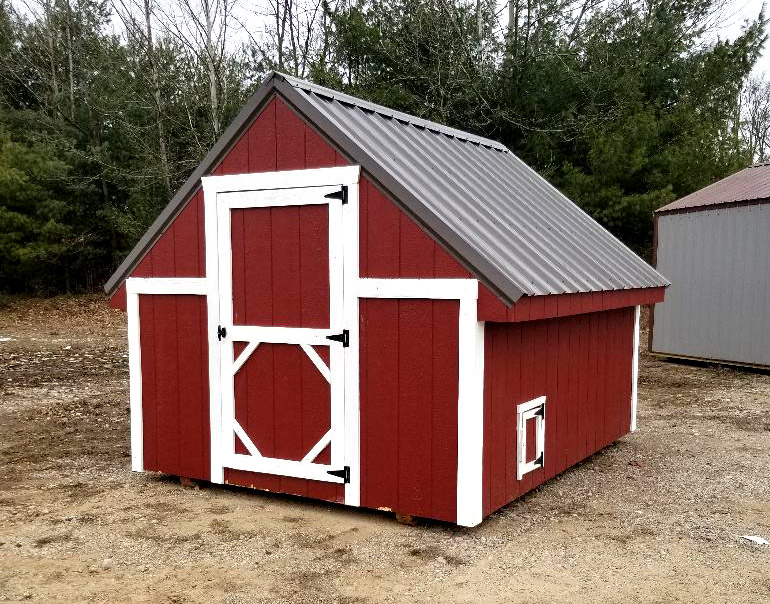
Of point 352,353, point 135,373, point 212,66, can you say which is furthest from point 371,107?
point 212,66

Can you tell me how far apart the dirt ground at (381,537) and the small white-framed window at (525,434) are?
1.07 feet

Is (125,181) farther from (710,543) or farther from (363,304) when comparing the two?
(710,543)

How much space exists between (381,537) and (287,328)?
163cm

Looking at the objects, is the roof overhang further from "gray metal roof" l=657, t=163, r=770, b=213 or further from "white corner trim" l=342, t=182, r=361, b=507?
"gray metal roof" l=657, t=163, r=770, b=213

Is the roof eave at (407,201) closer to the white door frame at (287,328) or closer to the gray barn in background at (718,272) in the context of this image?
the white door frame at (287,328)

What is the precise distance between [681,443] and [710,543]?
2.96m

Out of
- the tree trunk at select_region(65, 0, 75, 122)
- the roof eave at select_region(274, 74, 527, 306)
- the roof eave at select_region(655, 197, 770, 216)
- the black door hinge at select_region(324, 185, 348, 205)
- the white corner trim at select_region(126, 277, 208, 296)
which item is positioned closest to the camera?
the roof eave at select_region(274, 74, 527, 306)

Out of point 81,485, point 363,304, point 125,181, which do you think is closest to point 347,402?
point 363,304

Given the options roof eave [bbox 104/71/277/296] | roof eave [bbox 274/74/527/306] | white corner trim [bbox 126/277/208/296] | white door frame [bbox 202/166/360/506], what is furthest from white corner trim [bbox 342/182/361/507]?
white corner trim [bbox 126/277/208/296]

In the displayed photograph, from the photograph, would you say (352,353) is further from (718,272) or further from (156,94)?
(156,94)

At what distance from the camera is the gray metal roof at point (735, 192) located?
39.4ft

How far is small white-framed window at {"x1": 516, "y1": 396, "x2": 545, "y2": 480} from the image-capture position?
17.1 ft

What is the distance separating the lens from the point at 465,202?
5.22m

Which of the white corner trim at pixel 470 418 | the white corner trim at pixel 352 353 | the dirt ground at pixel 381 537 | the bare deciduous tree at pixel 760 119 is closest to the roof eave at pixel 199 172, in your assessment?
the white corner trim at pixel 352 353
